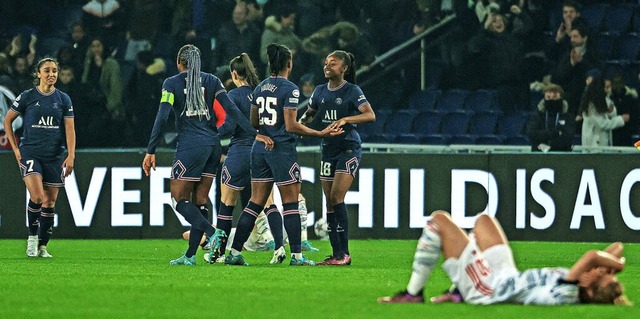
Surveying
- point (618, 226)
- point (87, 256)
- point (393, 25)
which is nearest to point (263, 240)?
point (87, 256)

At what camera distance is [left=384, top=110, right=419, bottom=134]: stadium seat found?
21.7m

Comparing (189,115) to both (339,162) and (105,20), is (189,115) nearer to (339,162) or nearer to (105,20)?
(339,162)

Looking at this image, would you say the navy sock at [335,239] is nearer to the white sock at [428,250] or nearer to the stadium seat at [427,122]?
the white sock at [428,250]

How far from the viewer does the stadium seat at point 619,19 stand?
22078mm

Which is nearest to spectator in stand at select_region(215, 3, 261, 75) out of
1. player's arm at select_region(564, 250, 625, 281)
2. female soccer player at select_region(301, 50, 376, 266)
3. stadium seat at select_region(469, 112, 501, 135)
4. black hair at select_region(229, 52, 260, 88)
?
stadium seat at select_region(469, 112, 501, 135)

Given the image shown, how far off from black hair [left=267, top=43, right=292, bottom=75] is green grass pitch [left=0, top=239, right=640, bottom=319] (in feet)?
5.94

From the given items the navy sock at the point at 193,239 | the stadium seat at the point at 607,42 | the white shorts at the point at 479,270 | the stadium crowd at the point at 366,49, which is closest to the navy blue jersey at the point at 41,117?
the navy sock at the point at 193,239

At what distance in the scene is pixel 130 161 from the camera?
18.4 meters

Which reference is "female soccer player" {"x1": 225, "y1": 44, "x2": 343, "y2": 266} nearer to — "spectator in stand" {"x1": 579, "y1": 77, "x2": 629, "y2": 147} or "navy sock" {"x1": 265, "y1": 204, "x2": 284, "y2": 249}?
"navy sock" {"x1": 265, "y1": 204, "x2": 284, "y2": 249}

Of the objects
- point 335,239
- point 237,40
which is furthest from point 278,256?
point 237,40

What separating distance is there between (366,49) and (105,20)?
4.51 m

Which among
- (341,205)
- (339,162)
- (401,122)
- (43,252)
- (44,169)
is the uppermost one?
(401,122)

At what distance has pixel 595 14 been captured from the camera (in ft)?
72.6

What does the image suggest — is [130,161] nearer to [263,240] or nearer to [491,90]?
[263,240]
